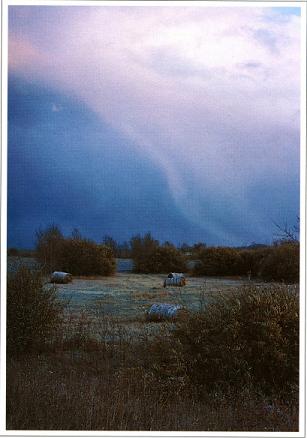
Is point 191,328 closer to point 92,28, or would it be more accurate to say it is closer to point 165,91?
point 165,91

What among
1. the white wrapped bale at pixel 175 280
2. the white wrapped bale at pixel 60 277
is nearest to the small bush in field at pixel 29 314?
the white wrapped bale at pixel 60 277

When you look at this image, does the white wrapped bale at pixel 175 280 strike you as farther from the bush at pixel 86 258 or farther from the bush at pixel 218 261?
the bush at pixel 86 258

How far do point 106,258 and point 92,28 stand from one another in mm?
2297

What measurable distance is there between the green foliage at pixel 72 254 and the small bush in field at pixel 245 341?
41.3 inches

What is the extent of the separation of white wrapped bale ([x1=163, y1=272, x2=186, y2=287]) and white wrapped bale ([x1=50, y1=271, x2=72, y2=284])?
3.38 ft

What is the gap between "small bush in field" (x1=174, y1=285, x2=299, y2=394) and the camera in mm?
6344

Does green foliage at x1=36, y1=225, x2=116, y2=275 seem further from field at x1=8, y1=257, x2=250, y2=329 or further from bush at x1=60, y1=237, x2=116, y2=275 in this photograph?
field at x1=8, y1=257, x2=250, y2=329

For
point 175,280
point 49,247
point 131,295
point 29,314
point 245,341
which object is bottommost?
point 245,341

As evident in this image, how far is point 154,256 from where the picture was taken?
21.6ft

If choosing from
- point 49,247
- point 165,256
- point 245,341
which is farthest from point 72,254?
point 245,341

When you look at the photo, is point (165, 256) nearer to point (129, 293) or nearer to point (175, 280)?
point (175, 280)

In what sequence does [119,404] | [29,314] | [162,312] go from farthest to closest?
[29,314] → [162,312] → [119,404]

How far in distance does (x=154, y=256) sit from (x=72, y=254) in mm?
852

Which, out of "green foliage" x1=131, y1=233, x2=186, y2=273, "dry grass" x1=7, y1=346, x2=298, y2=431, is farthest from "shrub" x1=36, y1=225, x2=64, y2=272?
"dry grass" x1=7, y1=346, x2=298, y2=431
